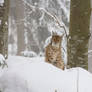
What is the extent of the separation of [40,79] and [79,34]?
6.54ft

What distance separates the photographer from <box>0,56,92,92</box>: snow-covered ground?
2590mm

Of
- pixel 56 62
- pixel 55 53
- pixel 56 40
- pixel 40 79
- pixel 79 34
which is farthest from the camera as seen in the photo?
pixel 56 40

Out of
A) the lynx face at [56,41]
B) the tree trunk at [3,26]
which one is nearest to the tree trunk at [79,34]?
the lynx face at [56,41]

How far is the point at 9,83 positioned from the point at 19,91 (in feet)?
0.50

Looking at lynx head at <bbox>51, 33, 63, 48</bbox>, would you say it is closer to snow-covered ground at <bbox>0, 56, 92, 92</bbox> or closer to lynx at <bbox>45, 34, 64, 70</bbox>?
lynx at <bbox>45, 34, 64, 70</bbox>

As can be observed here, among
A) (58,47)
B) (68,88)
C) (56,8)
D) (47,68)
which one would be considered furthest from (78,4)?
(56,8)

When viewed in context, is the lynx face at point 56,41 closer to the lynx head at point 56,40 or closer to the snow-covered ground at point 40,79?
the lynx head at point 56,40

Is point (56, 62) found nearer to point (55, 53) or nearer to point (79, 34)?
point (55, 53)

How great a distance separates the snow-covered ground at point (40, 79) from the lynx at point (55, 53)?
2.06 meters

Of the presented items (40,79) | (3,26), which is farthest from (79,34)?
(40,79)

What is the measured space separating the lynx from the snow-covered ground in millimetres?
2059

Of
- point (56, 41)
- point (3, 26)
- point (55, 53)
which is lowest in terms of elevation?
point (55, 53)

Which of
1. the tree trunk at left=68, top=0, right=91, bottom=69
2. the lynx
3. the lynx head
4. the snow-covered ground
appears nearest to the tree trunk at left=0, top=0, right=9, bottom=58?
the lynx

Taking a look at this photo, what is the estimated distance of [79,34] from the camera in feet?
14.8
